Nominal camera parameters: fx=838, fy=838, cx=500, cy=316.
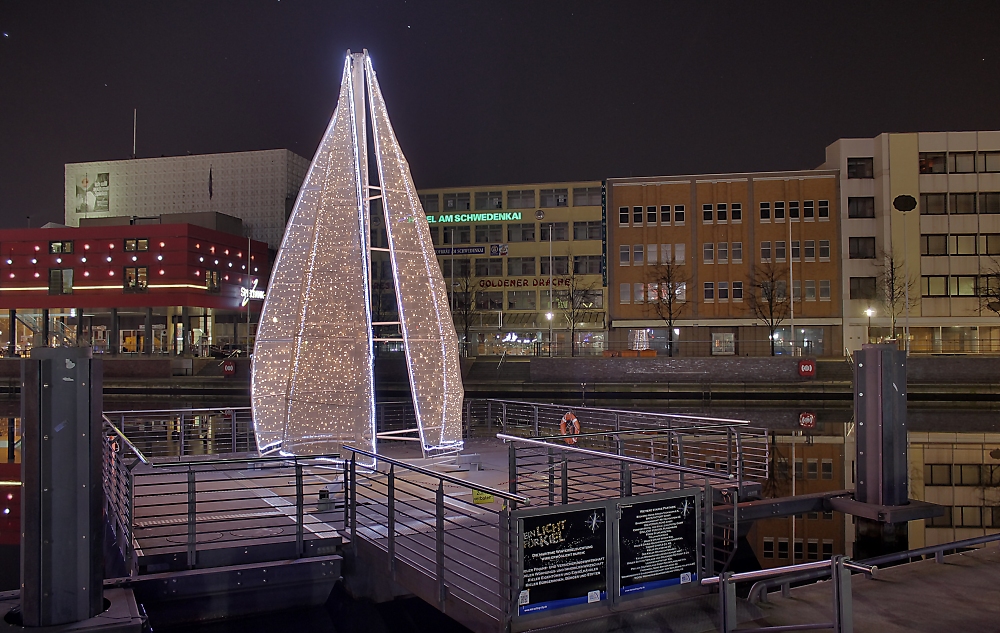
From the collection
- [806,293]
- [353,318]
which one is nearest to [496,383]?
[806,293]

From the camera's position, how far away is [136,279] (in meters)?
59.0

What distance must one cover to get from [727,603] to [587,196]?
59937 mm

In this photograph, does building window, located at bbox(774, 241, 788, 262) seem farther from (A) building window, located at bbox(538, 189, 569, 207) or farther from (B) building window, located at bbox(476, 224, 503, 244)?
(B) building window, located at bbox(476, 224, 503, 244)

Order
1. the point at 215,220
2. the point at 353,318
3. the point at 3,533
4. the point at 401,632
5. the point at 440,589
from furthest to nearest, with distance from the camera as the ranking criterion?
the point at 215,220 < the point at 353,318 < the point at 3,533 < the point at 401,632 < the point at 440,589

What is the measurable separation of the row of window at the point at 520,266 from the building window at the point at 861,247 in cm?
1804

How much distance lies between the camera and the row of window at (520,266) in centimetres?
6500

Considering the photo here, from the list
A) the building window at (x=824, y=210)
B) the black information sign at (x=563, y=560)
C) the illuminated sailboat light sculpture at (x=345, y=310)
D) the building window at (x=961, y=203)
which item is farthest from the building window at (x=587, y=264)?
the black information sign at (x=563, y=560)

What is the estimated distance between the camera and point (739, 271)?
200 ft

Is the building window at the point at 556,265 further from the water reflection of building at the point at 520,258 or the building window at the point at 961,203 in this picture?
the building window at the point at 961,203

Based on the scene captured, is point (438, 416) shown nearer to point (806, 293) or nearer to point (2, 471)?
point (2, 471)

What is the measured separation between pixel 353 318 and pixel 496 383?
30966 mm

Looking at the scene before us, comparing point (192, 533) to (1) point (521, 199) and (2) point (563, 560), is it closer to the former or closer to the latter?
(2) point (563, 560)

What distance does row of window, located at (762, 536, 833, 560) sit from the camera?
38.7 feet

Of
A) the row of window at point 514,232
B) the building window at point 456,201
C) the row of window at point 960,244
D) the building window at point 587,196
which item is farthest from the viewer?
the building window at point 456,201
